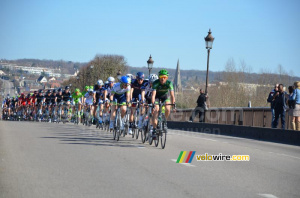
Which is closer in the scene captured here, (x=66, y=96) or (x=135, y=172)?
(x=135, y=172)

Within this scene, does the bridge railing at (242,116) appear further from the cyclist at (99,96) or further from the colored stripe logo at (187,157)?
the colored stripe logo at (187,157)

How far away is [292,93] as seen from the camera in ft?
70.7

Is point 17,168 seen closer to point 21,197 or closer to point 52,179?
point 52,179

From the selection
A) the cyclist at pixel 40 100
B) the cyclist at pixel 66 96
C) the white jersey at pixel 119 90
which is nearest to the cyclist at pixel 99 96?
the white jersey at pixel 119 90

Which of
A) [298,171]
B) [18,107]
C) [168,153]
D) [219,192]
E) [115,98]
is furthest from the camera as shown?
[18,107]

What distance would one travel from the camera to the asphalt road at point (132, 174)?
8500mm

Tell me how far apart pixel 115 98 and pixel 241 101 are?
2864 cm

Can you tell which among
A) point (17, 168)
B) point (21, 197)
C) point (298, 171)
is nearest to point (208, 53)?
point (298, 171)

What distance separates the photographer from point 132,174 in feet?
33.4

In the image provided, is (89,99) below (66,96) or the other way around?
the other way around

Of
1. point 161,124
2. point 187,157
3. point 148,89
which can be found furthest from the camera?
point 148,89

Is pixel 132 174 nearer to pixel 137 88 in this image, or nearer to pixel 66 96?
pixel 137 88

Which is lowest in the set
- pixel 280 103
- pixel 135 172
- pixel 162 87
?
pixel 135 172

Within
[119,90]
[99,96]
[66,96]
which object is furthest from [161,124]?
[66,96]
